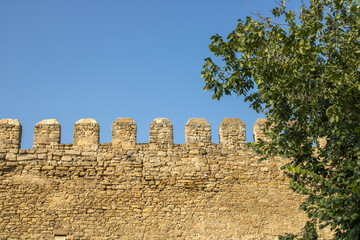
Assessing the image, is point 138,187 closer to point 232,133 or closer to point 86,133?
point 86,133

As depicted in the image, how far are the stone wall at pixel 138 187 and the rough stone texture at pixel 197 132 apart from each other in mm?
24

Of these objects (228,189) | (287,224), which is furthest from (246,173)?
(287,224)

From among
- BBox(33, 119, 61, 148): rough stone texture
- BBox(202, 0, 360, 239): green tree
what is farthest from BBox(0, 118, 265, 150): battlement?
BBox(202, 0, 360, 239): green tree

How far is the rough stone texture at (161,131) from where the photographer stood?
35.6 ft

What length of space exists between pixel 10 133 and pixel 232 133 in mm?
4974

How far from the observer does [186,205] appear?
10.3 meters

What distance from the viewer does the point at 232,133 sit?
11.2m

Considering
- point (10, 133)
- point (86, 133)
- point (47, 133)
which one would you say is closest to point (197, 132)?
point (86, 133)

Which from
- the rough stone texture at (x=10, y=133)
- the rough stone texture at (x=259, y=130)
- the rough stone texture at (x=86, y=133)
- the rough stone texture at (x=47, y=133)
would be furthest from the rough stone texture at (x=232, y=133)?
the rough stone texture at (x=10, y=133)

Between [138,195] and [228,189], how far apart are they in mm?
1968

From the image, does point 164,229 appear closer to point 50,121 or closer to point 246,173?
point 246,173

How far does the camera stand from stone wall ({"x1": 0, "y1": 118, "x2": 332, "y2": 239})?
1001 centimetres

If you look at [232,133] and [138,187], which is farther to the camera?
[232,133]

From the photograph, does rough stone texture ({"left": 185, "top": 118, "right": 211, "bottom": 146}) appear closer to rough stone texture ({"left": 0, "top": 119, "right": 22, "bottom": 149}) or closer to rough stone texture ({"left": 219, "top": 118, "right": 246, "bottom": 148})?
rough stone texture ({"left": 219, "top": 118, "right": 246, "bottom": 148})
